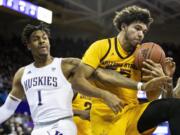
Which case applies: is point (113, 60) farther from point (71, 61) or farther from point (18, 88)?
point (18, 88)

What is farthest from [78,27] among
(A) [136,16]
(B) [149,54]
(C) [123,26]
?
(B) [149,54]

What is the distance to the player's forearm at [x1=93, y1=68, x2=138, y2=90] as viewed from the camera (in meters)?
3.98

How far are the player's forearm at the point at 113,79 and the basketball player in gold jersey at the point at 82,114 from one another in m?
1.21

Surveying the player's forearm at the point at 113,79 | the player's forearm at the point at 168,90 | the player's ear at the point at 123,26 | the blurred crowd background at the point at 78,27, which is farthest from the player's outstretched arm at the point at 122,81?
the blurred crowd background at the point at 78,27

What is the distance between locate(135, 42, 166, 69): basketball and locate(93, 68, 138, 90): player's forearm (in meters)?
0.18

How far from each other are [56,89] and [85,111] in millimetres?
1204

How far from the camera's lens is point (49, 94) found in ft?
13.9

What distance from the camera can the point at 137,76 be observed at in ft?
14.0

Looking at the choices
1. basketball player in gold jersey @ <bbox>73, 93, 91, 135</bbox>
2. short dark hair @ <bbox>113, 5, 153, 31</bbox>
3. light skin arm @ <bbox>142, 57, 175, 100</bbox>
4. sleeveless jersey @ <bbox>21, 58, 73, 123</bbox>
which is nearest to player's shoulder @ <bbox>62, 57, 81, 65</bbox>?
sleeveless jersey @ <bbox>21, 58, 73, 123</bbox>

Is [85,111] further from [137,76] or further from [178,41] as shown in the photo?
[178,41]

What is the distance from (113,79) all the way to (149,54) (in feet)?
1.26

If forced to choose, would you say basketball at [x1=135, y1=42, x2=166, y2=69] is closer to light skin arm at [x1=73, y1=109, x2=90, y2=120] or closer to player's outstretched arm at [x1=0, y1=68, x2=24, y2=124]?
player's outstretched arm at [x1=0, y1=68, x2=24, y2=124]

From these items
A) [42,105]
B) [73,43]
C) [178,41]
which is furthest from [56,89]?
[178,41]

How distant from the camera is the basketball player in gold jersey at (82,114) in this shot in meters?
5.33
